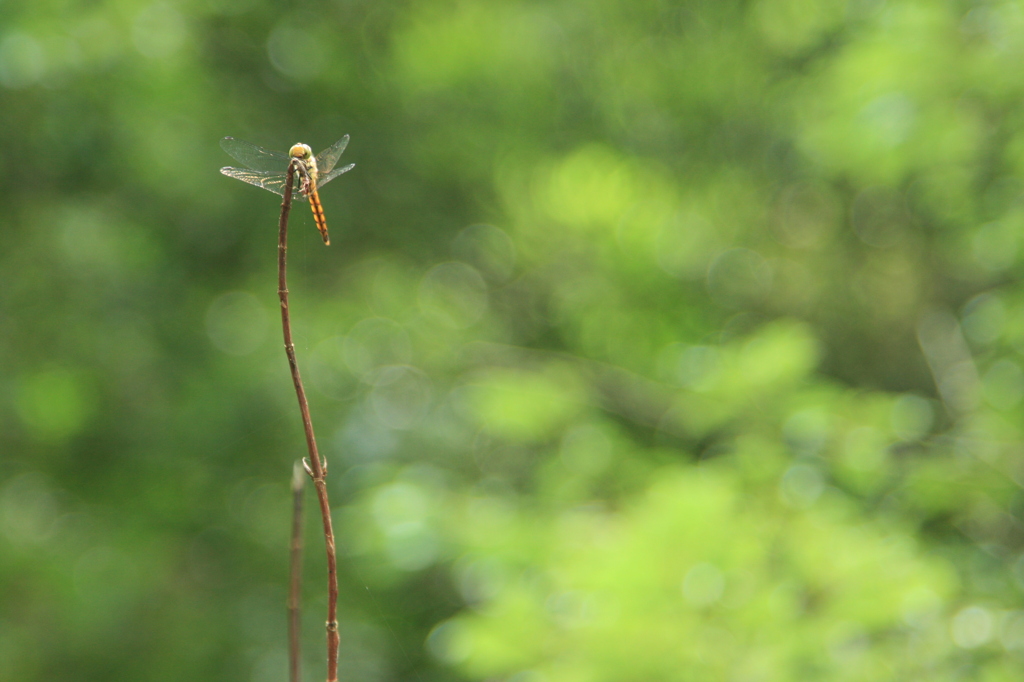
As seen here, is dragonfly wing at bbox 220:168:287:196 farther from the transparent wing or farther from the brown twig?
the brown twig

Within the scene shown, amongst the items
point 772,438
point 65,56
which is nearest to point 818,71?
point 772,438

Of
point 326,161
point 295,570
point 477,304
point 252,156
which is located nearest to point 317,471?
point 295,570

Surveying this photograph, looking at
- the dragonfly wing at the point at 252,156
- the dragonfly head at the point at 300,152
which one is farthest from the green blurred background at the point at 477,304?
the dragonfly head at the point at 300,152

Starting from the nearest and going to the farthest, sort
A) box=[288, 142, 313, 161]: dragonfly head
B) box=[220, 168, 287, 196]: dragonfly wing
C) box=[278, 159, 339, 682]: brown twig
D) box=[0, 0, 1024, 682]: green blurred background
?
box=[278, 159, 339, 682]: brown twig
box=[288, 142, 313, 161]: dragonfly head
box=[220, 168, 287, 196]: dragonfly wing
box=[0, 0, 1024, 682]: green blurred background

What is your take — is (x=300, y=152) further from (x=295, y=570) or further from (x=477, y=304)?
(x=477, y=304)

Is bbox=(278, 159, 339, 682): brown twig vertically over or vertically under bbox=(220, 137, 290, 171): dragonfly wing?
under

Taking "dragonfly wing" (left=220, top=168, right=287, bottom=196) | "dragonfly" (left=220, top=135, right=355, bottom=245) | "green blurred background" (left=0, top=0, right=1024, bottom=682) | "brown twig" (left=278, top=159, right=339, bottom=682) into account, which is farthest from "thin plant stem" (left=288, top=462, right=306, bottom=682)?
"green blurred background" (left=0, top=0, right=1024, bottom=682)

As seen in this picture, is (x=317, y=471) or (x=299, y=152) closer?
(x=317, y=471)
